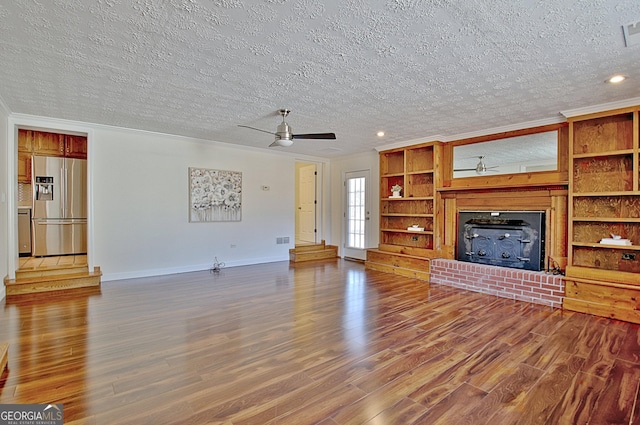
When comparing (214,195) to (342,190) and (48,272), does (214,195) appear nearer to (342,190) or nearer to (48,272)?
(48,272)

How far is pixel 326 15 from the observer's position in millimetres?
2131

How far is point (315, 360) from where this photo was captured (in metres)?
2.54

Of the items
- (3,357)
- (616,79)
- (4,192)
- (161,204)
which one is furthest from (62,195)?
(616,79)

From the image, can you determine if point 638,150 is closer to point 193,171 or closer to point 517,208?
point 517,208

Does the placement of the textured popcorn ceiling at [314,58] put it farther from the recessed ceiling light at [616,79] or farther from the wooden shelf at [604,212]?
the wooden shelf at [604,212]

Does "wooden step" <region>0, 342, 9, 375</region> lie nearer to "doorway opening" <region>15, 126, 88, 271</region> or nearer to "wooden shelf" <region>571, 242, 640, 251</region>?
"doorway opening" <region>15, 126, 88, 271</region>

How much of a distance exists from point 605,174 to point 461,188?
5.99ft

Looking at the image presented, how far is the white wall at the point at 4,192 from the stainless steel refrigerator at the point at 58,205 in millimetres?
1504

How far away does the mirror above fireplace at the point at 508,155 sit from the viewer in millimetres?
4625

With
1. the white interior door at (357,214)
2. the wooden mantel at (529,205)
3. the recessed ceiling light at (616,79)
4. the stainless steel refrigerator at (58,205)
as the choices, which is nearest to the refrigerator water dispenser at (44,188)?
the stainless steel refrigerator at (58,205)

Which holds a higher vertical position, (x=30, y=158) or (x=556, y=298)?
(x=30, y=158)

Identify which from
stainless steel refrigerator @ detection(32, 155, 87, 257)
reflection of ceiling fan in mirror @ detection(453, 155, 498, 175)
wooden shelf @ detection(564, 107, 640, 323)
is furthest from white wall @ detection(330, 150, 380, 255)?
stainless steel refrigerator @ detection(32, 155, 87, 257)

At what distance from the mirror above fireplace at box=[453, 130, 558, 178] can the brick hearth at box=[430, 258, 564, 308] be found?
5.08 feet

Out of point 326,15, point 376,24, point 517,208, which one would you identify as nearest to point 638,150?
point 517,208
